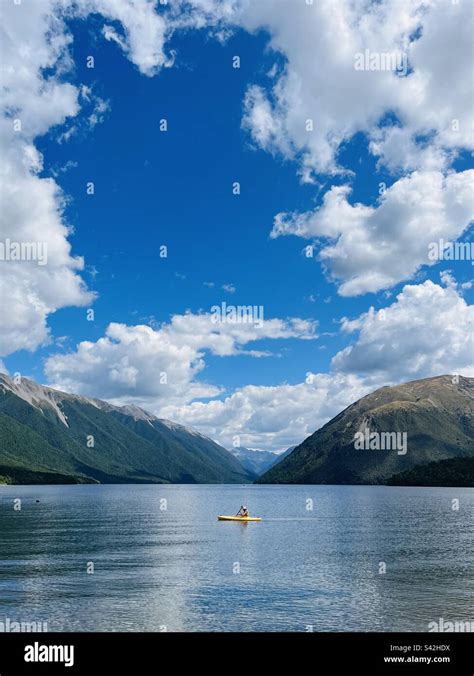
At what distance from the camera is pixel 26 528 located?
14225 centimetres

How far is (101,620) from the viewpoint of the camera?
52.2 m

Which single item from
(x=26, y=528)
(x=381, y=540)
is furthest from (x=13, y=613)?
(x=26, y=528)

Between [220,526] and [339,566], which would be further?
[220,526]

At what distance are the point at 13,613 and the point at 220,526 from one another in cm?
10408

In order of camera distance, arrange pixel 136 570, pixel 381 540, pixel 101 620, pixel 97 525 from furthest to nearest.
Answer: pixel 97 525, pixel 381 540, pixel 136 570, pixel 101 620
